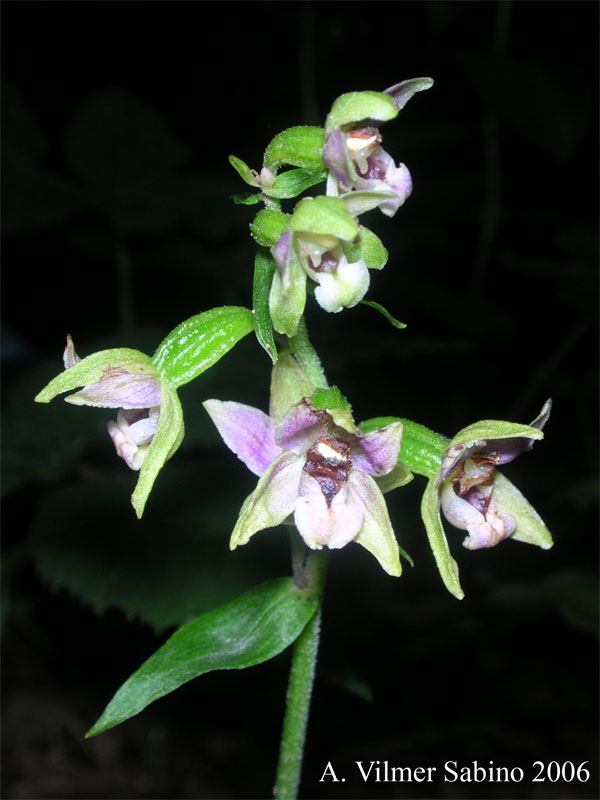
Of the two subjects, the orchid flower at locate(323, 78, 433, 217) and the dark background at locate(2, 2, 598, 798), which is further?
the dark background at locate(2, 2, 598, 798)

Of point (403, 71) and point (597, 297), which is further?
point (403, 71)

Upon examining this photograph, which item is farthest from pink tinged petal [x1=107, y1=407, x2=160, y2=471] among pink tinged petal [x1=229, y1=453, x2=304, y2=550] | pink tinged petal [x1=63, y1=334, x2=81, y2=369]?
pink tinged petal [x1=229, y1=453, x2=304, y2=550]

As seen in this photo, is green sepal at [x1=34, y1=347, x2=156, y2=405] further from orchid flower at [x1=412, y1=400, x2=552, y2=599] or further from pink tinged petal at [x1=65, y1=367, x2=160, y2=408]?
orchid flower at [x1=412, y1=400, x2=552, y2=599]

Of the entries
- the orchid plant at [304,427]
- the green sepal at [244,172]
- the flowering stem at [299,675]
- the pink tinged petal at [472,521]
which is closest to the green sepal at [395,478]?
the orchid plant at [304,427]

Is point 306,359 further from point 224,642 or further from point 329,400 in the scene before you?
point 224,642

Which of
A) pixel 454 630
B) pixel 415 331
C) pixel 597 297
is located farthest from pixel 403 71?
pixel 454 630

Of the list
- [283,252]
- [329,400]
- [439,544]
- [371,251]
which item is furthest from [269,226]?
[439,544]

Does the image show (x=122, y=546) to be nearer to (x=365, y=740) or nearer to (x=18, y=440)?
(x=18, y=440)
